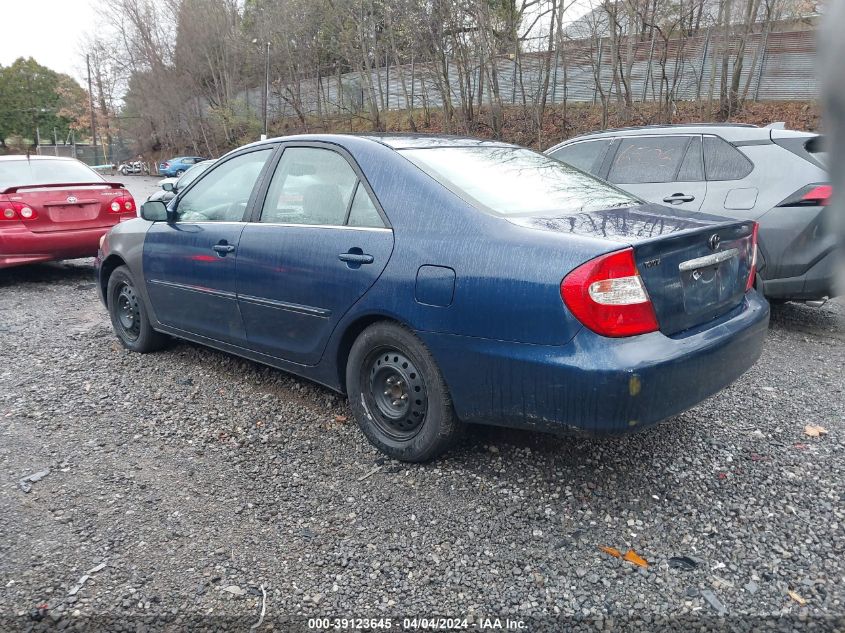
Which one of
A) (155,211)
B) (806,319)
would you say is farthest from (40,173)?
(806,319)

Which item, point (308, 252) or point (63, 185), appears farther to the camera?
point (63, 185)

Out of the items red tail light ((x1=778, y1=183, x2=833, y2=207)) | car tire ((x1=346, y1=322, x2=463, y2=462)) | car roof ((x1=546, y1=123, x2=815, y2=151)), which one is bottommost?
car tire ((x1=346, y1=322, x2=463, y2=462))

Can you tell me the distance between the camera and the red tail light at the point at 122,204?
7.88 m

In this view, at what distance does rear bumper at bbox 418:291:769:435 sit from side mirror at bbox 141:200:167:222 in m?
2.55

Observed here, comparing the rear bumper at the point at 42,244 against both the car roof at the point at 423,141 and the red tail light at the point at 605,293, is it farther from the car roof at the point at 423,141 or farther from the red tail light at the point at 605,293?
the red tail light at the point at 605,293

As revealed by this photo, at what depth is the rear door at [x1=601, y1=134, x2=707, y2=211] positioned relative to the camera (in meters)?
5.69

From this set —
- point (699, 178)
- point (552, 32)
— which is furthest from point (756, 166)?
point (552, 32)

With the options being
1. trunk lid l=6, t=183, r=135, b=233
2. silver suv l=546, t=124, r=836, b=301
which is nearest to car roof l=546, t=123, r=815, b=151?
silver suv l=546, t=124, r=836, b=301

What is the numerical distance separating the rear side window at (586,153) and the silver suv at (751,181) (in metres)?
0.08

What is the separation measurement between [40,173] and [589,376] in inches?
301

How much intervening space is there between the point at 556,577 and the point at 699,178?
434cm

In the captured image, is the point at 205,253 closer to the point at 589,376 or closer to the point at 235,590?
the point at 235,590

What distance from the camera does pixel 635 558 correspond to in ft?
8.29

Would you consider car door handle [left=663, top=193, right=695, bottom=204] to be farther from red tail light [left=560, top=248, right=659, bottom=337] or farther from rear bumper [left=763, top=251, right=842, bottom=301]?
red tail light [left=560, top=248, right=659, bottom=337]
